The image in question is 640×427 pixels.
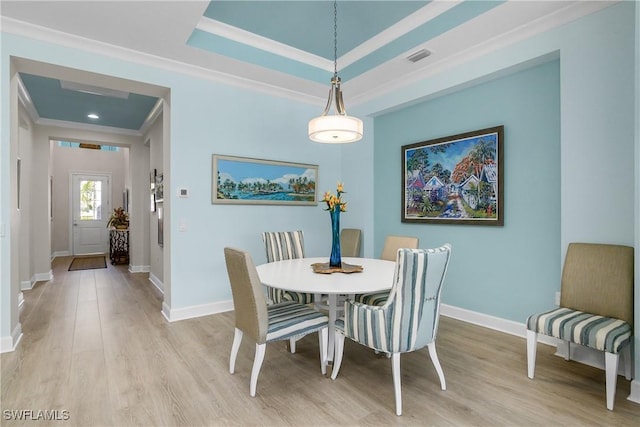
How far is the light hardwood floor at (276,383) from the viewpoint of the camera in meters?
1.93

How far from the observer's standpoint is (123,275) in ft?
20.4

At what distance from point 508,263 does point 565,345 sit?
0.84 metres

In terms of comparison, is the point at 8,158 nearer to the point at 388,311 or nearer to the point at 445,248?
the point at 388,311

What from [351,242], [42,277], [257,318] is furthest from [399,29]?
[42,277]

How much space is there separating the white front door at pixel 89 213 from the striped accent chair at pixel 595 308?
403 inches

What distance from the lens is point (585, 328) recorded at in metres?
2.11

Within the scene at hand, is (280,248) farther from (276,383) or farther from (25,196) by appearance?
(25,196)

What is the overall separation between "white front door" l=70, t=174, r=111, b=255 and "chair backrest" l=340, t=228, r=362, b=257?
7.78 meters

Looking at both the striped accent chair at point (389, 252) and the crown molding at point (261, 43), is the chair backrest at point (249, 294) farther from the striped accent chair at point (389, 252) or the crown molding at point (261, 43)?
the crown molding at point (261, 43)

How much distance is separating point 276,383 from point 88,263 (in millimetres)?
7159

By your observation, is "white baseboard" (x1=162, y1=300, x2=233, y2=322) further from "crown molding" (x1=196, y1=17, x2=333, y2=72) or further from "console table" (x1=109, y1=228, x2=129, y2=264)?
"console table" (x1=109, y1=228, x2=129, y2=264)

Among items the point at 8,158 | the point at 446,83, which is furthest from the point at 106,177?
the point at 446,83

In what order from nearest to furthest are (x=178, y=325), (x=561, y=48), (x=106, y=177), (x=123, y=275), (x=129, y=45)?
(x=561, y=48), (x=129, y=45), (x=178, y=325), (x=123, y=275), (x=106, y=177)

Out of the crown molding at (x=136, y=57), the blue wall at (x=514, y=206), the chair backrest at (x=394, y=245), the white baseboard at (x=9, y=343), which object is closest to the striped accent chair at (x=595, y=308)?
the blue wall at (x=514, y=206)
